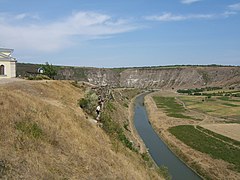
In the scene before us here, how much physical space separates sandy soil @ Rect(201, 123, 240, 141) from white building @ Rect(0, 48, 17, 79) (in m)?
28.6

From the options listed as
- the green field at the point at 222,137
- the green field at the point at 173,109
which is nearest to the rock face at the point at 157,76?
the green field at the point at 173,109

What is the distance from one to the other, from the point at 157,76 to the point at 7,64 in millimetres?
134160

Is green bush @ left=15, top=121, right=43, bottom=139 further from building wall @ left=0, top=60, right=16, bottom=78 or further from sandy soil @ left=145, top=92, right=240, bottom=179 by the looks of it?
building wall @ left=0, top=60, right=16, bottom=78

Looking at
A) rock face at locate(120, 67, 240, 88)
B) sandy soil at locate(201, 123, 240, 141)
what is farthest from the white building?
rock face at locate(120, 67, 240, 88)

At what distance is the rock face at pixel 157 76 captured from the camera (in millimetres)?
152625

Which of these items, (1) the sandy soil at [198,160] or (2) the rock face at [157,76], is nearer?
(1) the sandy soil at [198,160]

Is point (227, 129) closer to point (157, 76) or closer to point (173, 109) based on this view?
point (173, 109)

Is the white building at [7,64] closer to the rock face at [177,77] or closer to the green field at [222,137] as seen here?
the green field at [222,137]

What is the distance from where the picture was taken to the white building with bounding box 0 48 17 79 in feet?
127

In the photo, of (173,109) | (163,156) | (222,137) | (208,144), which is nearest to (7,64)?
(163,156)

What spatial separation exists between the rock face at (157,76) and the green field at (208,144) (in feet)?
347

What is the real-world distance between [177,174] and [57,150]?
16385 mm

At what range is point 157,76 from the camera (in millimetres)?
168875

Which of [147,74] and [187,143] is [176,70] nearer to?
[147,74]
